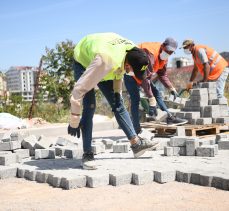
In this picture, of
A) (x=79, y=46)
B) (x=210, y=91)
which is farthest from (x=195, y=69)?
(x=79, y=46)

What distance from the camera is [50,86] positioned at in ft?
45.5

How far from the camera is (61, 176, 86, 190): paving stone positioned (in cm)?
405

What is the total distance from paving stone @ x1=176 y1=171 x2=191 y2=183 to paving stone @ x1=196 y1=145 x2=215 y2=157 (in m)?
1.30

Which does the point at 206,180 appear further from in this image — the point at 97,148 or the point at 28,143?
the point at 28,143

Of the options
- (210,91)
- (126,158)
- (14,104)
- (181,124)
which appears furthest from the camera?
(14,104)

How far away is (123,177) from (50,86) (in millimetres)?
10111

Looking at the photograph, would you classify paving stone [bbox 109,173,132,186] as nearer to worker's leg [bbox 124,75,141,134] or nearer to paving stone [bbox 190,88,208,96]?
worker's leg [bbox 124,75,141,134]

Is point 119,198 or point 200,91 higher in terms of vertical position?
point 200,91

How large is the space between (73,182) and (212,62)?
5.52 m

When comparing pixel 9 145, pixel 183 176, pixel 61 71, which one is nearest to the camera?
pixel 183 176

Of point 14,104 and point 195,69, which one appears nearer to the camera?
point 195,69

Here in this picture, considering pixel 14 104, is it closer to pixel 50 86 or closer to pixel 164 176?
pixel 50 86

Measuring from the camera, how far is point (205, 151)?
5434mm

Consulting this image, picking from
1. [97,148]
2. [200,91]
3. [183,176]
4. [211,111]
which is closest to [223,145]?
[97,148]
